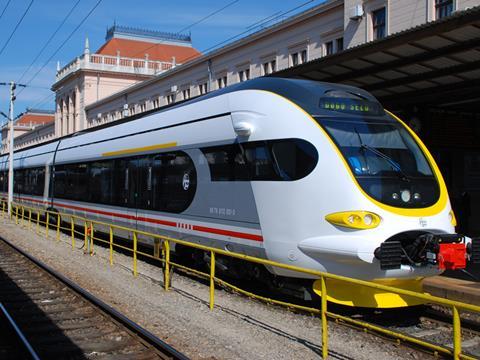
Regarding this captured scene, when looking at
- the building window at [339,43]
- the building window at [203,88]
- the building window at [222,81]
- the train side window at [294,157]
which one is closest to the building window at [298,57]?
the building window at [339,43]

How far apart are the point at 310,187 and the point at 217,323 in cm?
218

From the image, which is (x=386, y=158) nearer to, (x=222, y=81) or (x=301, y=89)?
(x=301, y=89)

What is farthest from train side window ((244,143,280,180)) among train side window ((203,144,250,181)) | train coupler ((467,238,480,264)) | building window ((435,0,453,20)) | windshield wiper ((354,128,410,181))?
building window ((435,0,453,20))

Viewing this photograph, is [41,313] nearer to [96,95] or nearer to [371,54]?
[371,54]

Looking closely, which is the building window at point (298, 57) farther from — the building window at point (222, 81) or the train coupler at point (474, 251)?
the train coupler at point (474, 251)

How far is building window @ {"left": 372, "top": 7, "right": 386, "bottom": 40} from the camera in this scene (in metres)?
23.4

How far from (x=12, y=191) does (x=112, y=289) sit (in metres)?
19.8

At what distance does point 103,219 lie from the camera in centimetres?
1475

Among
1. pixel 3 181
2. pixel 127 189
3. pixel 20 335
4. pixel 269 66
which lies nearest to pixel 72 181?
pixel 127 189

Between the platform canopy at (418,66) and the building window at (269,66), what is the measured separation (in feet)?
57.7

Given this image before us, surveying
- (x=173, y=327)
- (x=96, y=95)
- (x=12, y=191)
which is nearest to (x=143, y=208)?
(x=173, y=327)

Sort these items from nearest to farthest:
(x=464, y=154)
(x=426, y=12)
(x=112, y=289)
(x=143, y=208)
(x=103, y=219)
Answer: (x=112, y=289) → (x=143, y=208) → (x=103, y=219) → (x=464, y=154) → (x=426, y=12)

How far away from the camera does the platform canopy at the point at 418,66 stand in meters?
9.47

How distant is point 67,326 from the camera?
7262 mm
